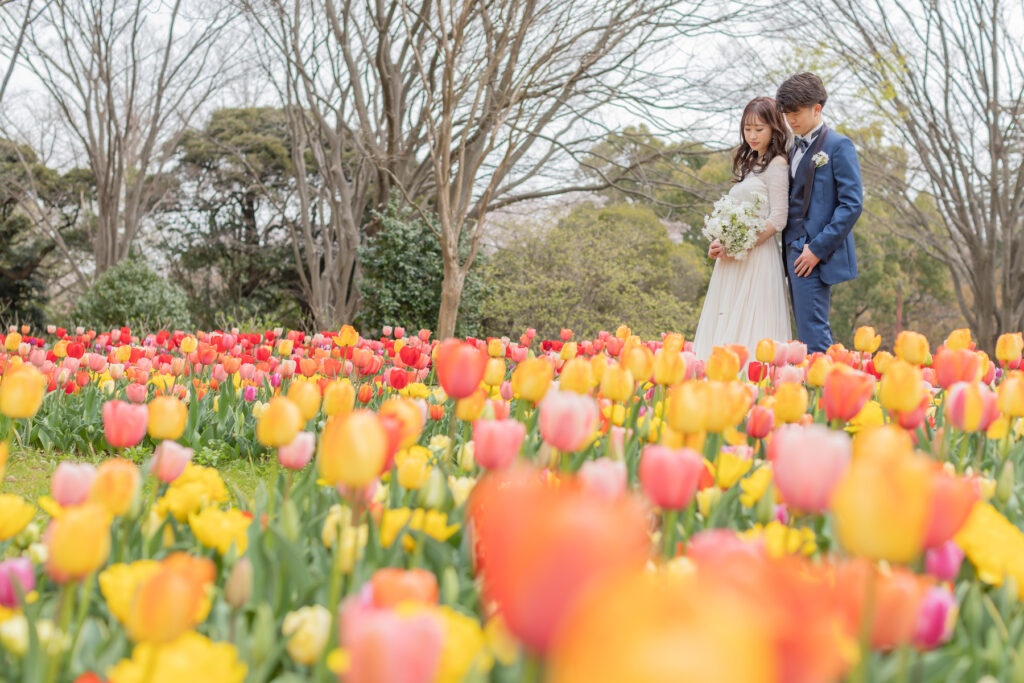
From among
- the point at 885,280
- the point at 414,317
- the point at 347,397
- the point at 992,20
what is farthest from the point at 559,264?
the point at 885,280

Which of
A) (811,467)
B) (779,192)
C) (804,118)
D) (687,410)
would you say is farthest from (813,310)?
(811,467)

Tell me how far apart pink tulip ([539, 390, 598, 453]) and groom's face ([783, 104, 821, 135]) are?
3586mm

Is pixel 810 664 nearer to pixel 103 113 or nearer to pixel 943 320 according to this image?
pixel 103 113

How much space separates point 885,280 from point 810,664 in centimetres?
2101

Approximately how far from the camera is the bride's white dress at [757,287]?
14.2 feet

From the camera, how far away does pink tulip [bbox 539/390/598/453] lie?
3.16 ft

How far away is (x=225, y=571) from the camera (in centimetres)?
101

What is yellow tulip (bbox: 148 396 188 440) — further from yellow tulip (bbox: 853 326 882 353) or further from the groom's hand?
the groom's hand

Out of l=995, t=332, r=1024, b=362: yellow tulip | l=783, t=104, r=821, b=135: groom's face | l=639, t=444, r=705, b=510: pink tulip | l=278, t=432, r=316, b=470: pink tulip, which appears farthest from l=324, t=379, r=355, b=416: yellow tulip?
l=783, t=104, r=821, b=135: groom's face

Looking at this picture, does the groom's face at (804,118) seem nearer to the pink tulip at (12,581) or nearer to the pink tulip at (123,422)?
the pink tulip at (123,422)

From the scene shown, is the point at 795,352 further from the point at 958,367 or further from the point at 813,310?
the point at 813,310

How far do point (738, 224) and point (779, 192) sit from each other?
27 centimetres

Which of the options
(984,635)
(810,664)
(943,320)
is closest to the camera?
(810,664)

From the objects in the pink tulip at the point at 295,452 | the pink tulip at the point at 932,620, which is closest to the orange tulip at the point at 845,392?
the pink tulip at the point at 932,620
